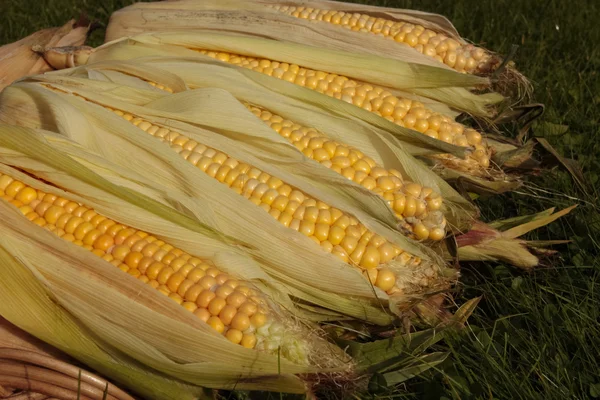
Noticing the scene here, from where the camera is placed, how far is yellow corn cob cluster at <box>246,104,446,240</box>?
2469 millimetres

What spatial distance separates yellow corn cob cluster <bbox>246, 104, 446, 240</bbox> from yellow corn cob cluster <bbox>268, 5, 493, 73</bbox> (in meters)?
0.88

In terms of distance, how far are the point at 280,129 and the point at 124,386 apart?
1137 millimetres

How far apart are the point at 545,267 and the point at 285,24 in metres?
1.71

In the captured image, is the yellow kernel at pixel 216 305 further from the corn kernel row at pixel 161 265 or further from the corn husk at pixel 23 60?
the corn husk at pixel 23 60

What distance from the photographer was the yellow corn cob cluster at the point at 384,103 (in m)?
2.84

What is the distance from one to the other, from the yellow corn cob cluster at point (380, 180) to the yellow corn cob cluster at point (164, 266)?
656 millimetres

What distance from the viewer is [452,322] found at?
228cm

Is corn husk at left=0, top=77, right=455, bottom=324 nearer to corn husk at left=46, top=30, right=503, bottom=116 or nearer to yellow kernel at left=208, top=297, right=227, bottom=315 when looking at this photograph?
yellow kernel at left=208, top=297, right=227, bottom=315

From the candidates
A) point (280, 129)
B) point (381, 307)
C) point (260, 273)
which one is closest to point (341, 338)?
point (381, 307)

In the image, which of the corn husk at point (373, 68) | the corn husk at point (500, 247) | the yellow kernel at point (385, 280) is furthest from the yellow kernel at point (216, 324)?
the corn husk at point (373, 68)

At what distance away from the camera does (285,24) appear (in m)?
3.40

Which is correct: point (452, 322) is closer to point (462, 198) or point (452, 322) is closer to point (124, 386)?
point (462, 198)

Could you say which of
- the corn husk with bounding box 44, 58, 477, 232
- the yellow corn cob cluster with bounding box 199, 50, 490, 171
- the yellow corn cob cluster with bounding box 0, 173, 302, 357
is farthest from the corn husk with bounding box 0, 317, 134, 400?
the yellow corn cob cluster with bounding box 199, 50, 490, 171

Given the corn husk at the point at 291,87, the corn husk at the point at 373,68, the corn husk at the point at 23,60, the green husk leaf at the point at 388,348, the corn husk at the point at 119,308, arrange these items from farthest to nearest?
the corn husk at the point at 23,60 < the corn husk at the point at 373,68 < the corn husk at the point at 291,87 < the green husk leaf at the point at 388,348 < the corn husk at the point at 119,308
